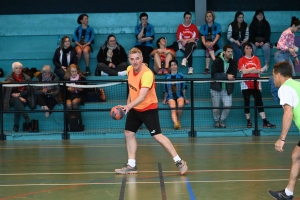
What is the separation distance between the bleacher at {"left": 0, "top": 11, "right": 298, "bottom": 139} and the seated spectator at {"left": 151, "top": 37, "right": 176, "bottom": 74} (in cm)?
35

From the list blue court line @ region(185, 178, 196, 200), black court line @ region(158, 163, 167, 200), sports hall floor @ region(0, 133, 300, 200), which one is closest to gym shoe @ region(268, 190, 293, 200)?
sports hall floor @ region(0, 133, 300, 200)

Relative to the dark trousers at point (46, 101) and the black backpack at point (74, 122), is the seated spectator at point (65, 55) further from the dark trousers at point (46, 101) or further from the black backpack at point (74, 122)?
the black backpack at point (74, 122)

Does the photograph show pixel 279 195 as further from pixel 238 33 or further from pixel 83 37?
pixel 83 37

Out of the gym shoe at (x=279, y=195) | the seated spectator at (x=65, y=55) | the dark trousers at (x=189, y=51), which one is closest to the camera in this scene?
the gym shoe at (x=279, y=195)

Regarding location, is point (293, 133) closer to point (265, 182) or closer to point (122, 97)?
point (122, 97)

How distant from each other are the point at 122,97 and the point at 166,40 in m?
3.76

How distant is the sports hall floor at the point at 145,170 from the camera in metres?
8.64

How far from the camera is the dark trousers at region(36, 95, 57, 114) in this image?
51.6 feet

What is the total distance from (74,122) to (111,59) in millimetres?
3005

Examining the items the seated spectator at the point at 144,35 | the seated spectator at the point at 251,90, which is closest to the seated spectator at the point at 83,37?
the seated spectator at the point at 144,35

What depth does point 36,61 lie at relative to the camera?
62.6ft

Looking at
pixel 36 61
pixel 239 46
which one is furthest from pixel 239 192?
pixel 36 61

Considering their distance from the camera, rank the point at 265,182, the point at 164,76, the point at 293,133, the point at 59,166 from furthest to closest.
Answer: the point at 164,76 < the point at 293,133 < the point at 59,166 < the point at 265,182

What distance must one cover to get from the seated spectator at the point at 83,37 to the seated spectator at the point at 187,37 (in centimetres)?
262
